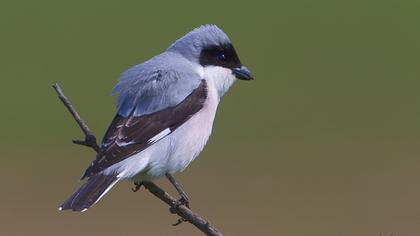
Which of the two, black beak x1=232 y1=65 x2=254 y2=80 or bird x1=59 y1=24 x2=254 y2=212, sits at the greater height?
black beak x1=232 y1=65 x2=254 y2=80

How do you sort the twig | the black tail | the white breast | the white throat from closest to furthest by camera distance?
the twig, the black tail, the white breast, the white throat

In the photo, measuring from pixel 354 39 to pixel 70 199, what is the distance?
7.80 metres

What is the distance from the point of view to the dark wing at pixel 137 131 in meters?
3.53

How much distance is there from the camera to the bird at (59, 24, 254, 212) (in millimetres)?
3551

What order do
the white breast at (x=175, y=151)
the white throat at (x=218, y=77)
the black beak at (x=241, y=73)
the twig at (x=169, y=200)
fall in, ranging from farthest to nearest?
the black beak at (x=241, y=73) → the white throat at (x=218, y=77) → the white breast at (x=175, y=151) → the twig at (x=169, y=200)

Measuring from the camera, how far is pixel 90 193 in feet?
11.0

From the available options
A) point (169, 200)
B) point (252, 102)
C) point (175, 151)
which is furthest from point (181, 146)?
point (252, 102)

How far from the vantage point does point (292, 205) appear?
6.35 m

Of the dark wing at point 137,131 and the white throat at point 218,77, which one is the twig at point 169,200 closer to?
the dark wing at point 137,131

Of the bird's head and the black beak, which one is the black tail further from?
the black beak

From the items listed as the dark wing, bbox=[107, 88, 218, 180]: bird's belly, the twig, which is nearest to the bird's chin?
→ bbox=[107, 88, 218, 180]: bird's belly

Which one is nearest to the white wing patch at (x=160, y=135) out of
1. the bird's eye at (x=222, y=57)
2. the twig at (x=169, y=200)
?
the twig at (x=169, y=200)

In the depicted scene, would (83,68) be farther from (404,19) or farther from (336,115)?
(404,19)

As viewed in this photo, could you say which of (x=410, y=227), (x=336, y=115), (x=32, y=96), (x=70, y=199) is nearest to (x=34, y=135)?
(x=32, y=96)
